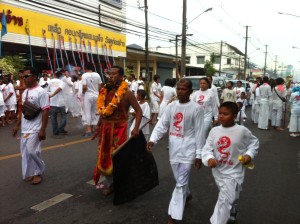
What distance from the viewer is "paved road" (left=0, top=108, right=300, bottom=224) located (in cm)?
396

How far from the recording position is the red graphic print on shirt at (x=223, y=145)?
11.0ft

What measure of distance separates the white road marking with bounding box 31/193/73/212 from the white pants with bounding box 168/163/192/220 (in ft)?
5.58

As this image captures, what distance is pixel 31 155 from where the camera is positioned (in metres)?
5.05

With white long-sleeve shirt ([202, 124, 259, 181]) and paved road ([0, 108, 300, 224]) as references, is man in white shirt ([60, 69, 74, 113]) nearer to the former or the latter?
paved road ([0, 108, 300, 224])

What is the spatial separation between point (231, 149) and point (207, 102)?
3.68m

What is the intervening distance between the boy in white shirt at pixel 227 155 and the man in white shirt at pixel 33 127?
2807 millimetres

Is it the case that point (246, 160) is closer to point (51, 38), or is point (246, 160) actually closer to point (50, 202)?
point (50, 202)

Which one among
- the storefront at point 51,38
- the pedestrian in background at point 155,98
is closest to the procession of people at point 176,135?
A: the pedestrian in background at point 155,98

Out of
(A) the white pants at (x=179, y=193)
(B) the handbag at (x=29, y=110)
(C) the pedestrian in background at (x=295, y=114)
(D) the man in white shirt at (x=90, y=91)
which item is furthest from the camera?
(C) the pedestrian in background at (x=295, y=114)

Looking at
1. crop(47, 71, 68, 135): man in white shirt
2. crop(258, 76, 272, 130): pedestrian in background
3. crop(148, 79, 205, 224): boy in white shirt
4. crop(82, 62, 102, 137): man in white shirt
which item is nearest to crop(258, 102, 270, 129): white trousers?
crop(258, 76, 272, 130): pedestrian in background

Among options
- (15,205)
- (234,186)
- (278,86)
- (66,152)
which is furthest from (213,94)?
(278,86)

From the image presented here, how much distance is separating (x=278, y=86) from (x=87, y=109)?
6.58m

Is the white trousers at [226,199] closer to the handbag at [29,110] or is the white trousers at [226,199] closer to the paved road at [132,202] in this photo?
the paved road at [132,202]

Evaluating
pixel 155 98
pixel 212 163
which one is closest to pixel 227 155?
pixel 212 163
